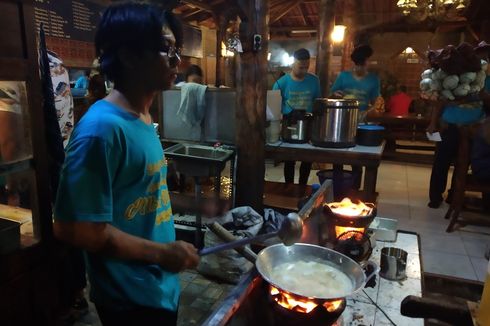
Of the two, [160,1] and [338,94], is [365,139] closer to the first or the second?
[338,94]

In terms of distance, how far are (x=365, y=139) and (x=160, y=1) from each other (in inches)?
142

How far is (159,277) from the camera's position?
58.4 inches

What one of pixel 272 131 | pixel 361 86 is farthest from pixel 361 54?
pixel 272 131

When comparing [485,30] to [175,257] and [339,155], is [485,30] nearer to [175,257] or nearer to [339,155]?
[339,155]

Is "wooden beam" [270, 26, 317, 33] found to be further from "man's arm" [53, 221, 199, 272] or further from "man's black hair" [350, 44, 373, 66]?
"man's arm" [53, 221, 199, 272]

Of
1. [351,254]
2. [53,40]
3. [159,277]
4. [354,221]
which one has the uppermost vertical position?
[53,40]

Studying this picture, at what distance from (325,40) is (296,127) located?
12.3 ft

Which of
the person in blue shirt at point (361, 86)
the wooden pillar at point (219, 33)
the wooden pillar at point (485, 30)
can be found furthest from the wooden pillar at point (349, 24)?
the person in blue shirt at point (361, 86)

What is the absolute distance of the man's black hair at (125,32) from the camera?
4.29ft

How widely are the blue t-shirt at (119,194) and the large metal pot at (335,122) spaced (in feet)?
10.5

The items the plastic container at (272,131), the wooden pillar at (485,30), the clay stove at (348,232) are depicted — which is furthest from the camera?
the wooden pillar at (485,30)

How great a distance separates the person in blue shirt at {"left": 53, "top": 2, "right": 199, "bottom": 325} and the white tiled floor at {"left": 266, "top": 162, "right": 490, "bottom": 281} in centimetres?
373

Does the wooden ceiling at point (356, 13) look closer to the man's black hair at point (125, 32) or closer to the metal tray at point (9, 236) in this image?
the metal tray at point (9, 236)

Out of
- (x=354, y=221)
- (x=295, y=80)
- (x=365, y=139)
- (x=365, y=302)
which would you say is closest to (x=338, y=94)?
(x=295, y=80)
